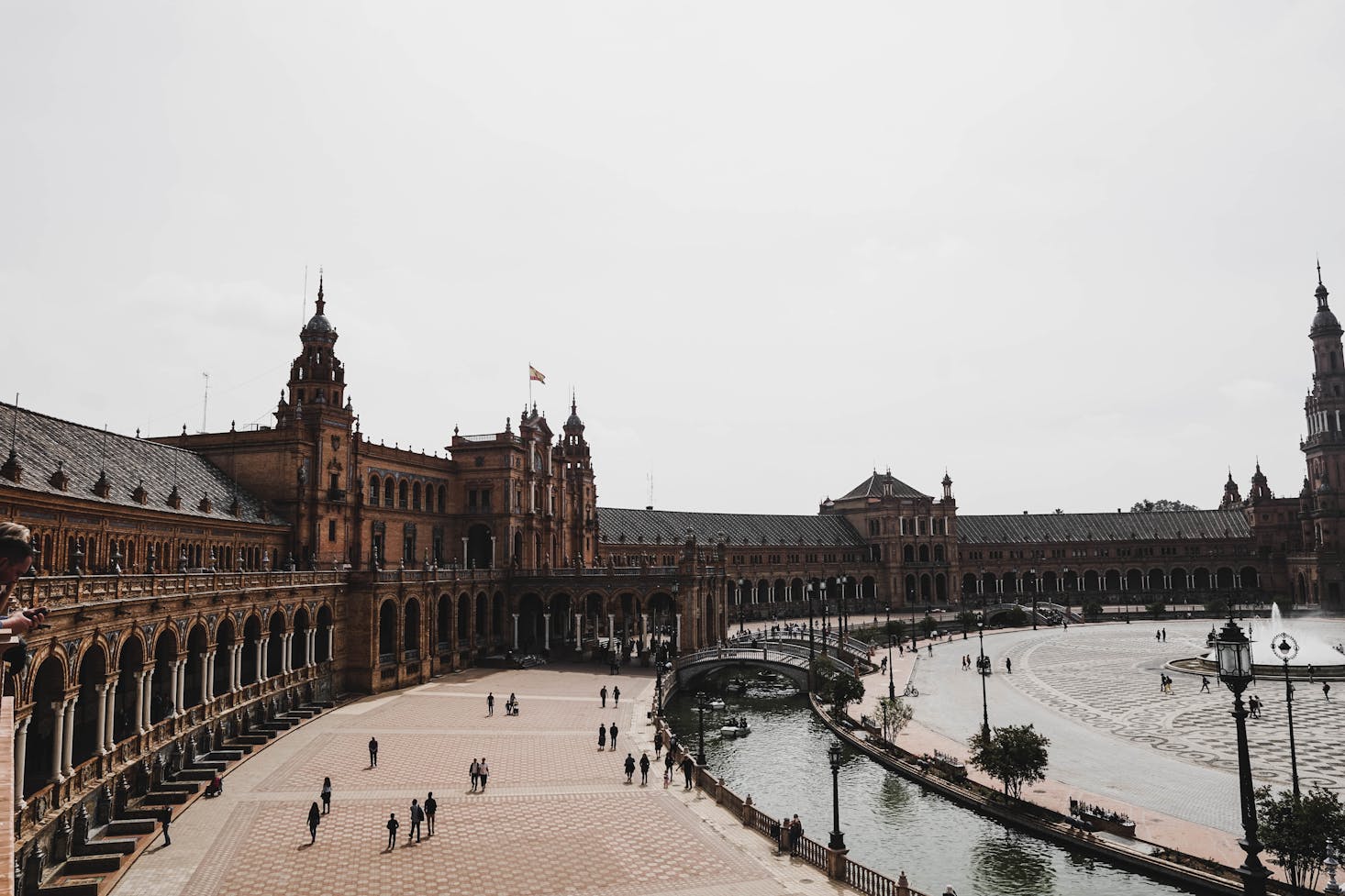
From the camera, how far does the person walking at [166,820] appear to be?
30.3 metres

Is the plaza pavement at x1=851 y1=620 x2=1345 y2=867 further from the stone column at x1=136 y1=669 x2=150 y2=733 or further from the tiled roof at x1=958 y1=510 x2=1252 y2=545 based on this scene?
the tiled roof at x1=958 y1=510 x2=1252 y2=545

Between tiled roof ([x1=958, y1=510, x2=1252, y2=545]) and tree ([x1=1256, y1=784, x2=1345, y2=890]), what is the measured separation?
112 m

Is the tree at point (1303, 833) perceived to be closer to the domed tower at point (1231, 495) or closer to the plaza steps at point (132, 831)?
the plaza steps at point (132, 831)

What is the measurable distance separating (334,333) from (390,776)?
127 ft

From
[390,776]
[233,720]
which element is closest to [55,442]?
[233,720]

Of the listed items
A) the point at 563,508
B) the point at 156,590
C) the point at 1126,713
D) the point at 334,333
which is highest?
the point at 334,333

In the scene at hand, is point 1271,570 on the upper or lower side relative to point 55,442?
lower

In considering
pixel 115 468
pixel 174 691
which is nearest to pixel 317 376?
pixel 115 468

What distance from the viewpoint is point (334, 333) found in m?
67.2

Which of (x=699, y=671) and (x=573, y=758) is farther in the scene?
(x=699, y=671)

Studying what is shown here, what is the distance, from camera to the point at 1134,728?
4875 cm

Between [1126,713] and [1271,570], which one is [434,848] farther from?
[1271,570]

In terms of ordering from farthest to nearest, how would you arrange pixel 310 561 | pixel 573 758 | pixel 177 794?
pixel 310 561 < pixel 573 758 < pixel 177 794

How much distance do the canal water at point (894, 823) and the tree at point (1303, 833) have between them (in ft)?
11.3
